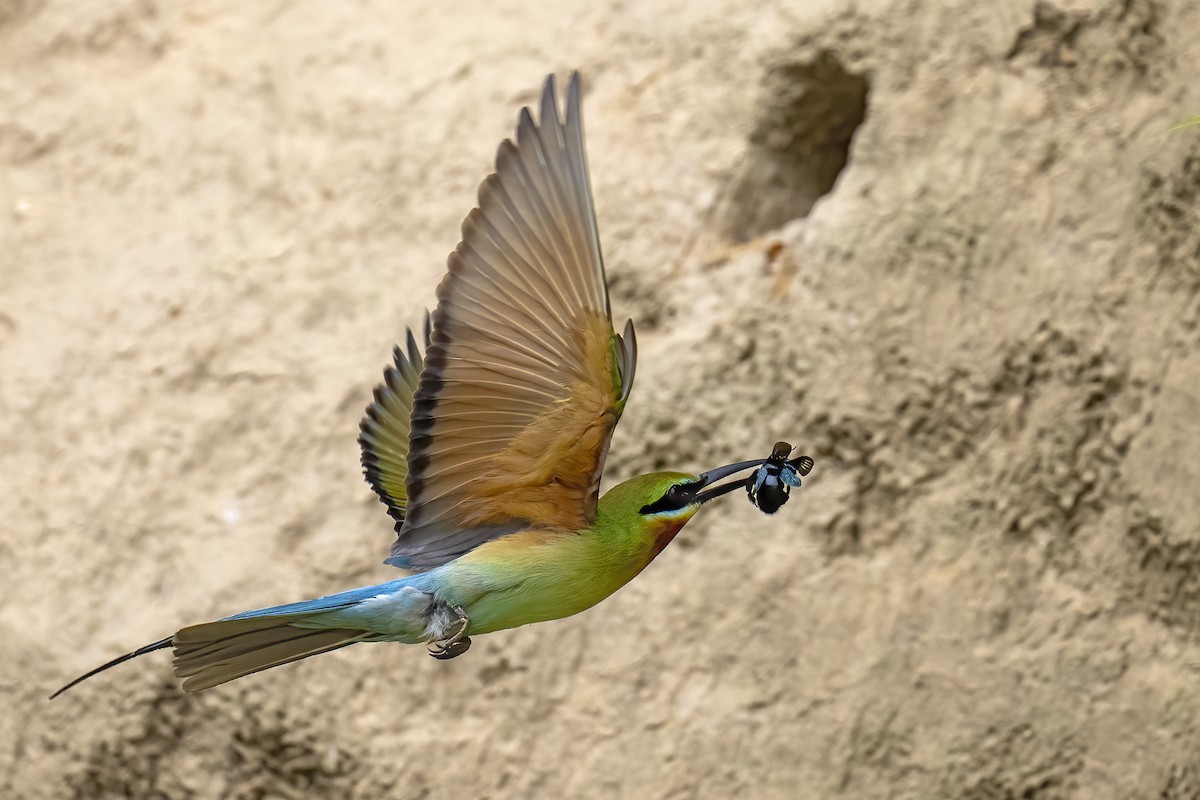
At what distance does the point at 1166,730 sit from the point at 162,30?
277 centimetres

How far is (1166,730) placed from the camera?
8.32 feet

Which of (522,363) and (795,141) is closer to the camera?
(522,363)

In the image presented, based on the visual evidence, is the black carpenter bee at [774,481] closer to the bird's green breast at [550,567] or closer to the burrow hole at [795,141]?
the bird's green breast at [550,567]

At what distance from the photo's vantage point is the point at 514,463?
75.7 inches

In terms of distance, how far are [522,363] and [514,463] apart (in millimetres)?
160

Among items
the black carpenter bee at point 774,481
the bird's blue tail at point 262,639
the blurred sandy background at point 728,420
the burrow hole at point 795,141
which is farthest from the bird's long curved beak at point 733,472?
the burrow hole at point 795,141

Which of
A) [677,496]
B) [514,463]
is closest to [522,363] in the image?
[514,463]

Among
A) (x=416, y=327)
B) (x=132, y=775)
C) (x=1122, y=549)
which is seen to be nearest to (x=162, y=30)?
(x=416, y=327)

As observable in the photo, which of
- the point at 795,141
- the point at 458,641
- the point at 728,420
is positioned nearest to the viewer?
the point at 458,641

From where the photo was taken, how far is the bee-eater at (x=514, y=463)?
1771 mm

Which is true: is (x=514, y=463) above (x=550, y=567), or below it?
above

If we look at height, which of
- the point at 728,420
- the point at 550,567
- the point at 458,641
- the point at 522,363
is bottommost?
the point at 728,420

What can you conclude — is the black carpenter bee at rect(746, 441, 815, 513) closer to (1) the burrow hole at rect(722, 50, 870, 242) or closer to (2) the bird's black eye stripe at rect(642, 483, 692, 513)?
(2) the bird's black eye stripe at rect(642, 483, 692, 513)

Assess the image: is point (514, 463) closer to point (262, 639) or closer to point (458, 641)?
point (458, 641)
